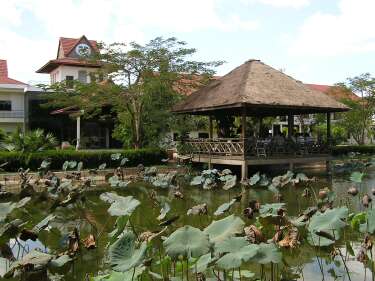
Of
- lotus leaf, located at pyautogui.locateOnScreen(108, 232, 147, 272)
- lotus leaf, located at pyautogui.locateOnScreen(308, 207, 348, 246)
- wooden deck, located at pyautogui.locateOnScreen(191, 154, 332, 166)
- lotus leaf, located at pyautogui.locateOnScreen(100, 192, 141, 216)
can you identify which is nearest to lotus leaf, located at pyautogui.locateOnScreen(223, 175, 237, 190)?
lotus leaf, located at pyautogui.locateOnScreen(100, 192, 141, 216)

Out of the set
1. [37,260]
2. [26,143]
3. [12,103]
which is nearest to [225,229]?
[37,260]

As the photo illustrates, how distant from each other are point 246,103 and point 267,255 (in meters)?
12.0

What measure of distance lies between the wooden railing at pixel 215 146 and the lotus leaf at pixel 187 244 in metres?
12.3

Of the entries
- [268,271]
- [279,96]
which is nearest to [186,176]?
[279,96]

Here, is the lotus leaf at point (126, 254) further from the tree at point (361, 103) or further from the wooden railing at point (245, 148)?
the tree at point (361, 103)

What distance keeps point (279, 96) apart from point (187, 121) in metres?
6.95

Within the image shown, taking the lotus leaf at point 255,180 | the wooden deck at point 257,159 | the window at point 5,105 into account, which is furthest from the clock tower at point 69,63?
the lotus leaf at point 255,180

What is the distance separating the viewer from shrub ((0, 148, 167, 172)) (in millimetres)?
17078

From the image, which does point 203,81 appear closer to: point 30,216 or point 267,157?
point 267,157

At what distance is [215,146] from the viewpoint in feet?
57.6

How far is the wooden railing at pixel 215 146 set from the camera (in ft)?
54.0

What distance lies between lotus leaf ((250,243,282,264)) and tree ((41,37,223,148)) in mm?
15908

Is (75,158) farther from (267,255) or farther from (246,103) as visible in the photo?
(267,255)

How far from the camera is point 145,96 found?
1998cm
